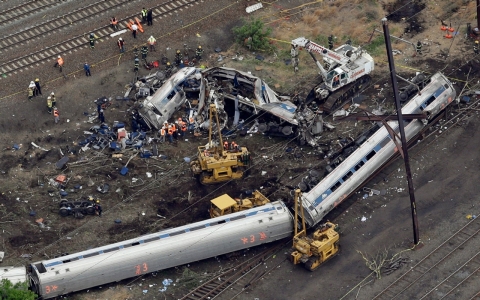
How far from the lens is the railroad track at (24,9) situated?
73688 mm

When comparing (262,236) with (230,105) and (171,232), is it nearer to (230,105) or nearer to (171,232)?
(171,232)

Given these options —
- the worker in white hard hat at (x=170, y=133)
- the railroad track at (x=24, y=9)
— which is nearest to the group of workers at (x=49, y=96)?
the worker in white hard hat at (x=170, y=133)

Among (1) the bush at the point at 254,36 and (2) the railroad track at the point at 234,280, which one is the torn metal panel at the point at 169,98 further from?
(2) the railroad track at the point at 234,280

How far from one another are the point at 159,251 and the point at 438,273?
12.9 m

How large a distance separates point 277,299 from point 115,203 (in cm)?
1036

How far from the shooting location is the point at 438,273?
5681 cm

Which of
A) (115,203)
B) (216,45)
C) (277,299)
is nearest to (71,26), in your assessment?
(216,45)

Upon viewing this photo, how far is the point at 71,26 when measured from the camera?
2889 inches

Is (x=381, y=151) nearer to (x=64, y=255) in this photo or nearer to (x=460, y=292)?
(x=460, y=292)

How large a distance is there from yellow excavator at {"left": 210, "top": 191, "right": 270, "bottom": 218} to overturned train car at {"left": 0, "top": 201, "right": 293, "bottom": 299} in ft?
3.22

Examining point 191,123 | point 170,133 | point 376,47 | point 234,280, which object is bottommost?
point 376,47

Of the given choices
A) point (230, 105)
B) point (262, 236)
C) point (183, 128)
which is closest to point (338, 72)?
point (230, 105)

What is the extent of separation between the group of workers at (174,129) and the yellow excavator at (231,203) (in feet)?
22.9

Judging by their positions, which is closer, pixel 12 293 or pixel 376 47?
pixel 12 293
